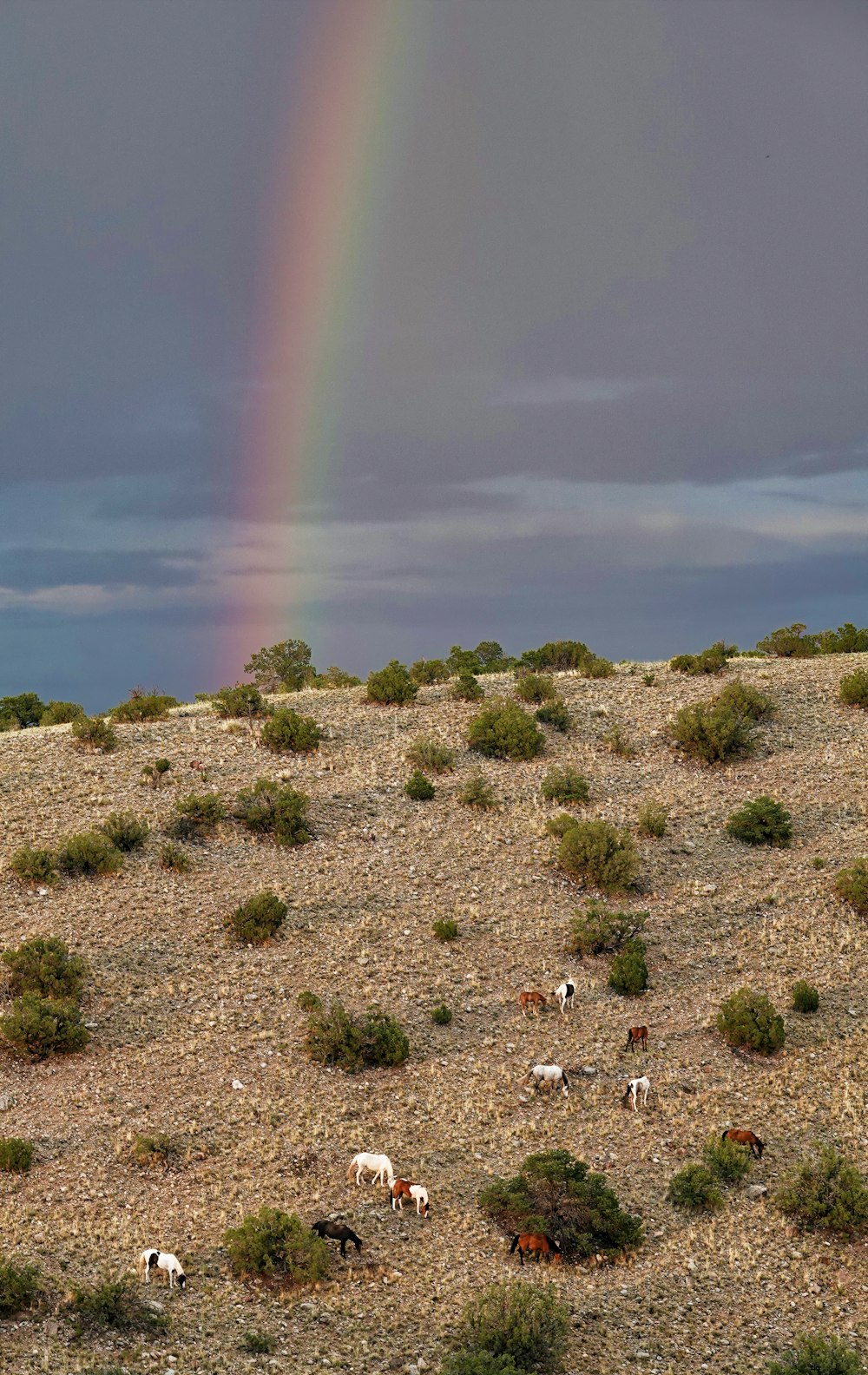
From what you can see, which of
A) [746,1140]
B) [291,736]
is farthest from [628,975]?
[291,736]

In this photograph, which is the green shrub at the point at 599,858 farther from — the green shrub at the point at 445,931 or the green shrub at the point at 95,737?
the green shrub at the point at 95,737

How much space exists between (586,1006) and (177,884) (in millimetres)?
15112

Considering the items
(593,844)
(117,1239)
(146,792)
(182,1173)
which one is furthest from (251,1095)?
(146,792)

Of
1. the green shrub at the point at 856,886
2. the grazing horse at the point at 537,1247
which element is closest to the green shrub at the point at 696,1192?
the grazing horse at the point at 537,1247

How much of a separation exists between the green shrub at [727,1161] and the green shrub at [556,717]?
2819 centimetres

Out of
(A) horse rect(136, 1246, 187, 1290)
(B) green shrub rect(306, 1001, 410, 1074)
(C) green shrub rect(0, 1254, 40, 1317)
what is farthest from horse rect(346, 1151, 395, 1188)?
(C) green shrub rect(0, 1254, 40, 1317)

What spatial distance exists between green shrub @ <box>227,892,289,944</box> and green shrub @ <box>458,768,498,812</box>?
11473 mm

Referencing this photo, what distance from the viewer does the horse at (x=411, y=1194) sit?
26000 mm

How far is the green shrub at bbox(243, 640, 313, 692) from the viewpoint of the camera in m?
77.9

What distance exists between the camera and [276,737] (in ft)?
173

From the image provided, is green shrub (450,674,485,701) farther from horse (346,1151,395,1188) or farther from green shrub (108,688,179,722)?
horse (346,1151,395,1188)

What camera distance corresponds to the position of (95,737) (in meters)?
52.5

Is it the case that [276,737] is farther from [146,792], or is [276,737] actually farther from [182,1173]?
[182,1173]

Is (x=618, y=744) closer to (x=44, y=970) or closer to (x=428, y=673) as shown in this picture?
(x=428, y=673)
